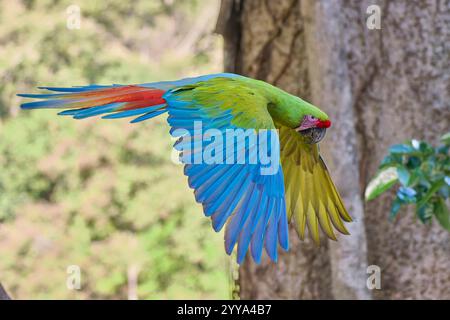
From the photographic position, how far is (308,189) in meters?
1.89

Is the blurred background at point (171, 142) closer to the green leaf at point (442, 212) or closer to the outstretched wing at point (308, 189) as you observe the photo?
the green leaf at point (442, 212)

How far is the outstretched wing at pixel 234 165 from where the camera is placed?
137 cm

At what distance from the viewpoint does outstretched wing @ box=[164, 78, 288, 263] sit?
4.48 ft

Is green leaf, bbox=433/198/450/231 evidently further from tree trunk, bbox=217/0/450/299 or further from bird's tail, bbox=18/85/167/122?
bird's tail, bbox=18/85/167/122

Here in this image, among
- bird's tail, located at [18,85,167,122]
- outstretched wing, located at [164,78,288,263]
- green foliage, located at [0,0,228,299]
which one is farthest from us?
green foliage, located at [0,0,228,299]

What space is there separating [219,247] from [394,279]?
14.1ft

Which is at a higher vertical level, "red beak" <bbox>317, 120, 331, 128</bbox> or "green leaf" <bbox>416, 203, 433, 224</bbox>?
"red beak" <bbox>317, 120, 331, 128</bbox>

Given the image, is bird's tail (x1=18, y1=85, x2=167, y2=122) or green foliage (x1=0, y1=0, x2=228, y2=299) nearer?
bird's tail (x1=18, y1=85, x2=167, y2=122)

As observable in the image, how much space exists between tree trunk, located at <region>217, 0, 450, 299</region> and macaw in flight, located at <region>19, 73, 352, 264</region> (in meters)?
0.85

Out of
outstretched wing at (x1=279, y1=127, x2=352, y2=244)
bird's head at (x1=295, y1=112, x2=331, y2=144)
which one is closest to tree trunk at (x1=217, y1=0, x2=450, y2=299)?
outstretched wing at (x1=279, y1=127, x2=352, y2=244)

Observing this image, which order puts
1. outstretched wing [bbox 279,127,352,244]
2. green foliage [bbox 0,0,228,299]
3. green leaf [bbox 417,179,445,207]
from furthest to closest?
1. green foliage [bbox 0,0,228,299]
2. green leaf [bbox 417,179,445,207]
3. outstretched wing [bbox 279,127,352,244]

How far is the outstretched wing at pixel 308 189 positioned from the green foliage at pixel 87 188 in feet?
15.5

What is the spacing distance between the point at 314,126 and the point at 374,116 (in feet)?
3.64

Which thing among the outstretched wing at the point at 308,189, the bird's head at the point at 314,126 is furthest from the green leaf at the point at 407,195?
the bird's head at the point at 314,126
